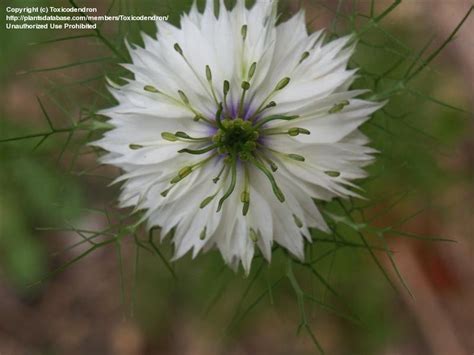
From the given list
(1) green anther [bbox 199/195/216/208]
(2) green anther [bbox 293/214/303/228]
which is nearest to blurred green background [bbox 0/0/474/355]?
(2) green anther [bbox 293/214/303/228]

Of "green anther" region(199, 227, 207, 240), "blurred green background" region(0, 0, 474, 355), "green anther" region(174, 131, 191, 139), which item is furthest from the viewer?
"blurred green background" region(0, 0, 474, 355)

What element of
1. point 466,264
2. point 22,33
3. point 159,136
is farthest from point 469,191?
point 22,33

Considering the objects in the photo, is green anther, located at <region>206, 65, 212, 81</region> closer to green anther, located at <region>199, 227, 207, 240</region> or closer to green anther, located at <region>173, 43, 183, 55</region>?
green anther, located at <region>173, 43, 183, 55</region>

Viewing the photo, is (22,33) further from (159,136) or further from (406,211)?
(406,211)

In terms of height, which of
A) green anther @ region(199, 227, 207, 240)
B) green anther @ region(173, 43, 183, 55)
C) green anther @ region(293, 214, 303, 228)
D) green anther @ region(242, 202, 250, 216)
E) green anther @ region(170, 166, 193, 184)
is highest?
green anther @ region(173, 43, 183, 55)

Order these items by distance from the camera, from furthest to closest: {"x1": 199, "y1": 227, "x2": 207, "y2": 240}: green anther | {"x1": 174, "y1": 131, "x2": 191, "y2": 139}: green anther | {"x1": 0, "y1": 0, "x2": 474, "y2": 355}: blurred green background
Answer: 1. {"x1": 0, "y1": 0, "x2": 474, "y2": 355}: blurred green background
2. {"x1": 199, "y1": 227, "x2": 207, "y2": 240}: green anther
3. {"x1": 174, "y1": 131, "x2": 191, "y2": 139}: green anther

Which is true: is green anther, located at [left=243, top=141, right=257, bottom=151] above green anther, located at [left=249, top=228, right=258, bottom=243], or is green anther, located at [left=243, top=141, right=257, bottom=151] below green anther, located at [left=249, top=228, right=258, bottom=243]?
above
